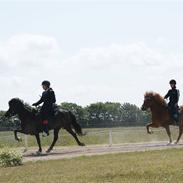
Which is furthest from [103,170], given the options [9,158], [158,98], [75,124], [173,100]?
[158,98]

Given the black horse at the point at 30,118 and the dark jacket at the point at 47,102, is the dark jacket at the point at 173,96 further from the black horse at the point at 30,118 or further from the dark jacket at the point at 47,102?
the dark jacket at the point at 47,102

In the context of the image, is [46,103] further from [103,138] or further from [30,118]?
[103,138]

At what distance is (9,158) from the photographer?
766 inches

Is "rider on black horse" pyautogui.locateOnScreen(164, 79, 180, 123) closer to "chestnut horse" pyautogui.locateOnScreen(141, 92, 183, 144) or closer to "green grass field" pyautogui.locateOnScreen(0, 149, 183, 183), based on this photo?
"chestnut horse" pyautogui.locateOnScreen(141, 92, 183, 144)

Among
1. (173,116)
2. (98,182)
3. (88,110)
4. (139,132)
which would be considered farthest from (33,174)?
(88,110)

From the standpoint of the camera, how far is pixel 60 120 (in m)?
25.9

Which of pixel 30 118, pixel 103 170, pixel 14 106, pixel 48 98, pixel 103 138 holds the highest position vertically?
pixel 48 98

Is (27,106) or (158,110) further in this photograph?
(158,110)

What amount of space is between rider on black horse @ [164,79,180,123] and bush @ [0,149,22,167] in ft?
35.3

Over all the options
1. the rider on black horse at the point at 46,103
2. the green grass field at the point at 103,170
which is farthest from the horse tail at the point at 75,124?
the green grass field at the point at 103,170

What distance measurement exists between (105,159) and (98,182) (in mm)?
5461

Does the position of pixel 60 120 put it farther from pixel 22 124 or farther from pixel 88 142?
pixel 88 142

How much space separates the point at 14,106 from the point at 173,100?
25.4ft

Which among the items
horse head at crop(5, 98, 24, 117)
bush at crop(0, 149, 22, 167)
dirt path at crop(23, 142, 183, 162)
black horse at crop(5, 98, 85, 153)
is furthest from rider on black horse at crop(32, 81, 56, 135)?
bush at crop(0, 149, 22, 167)
